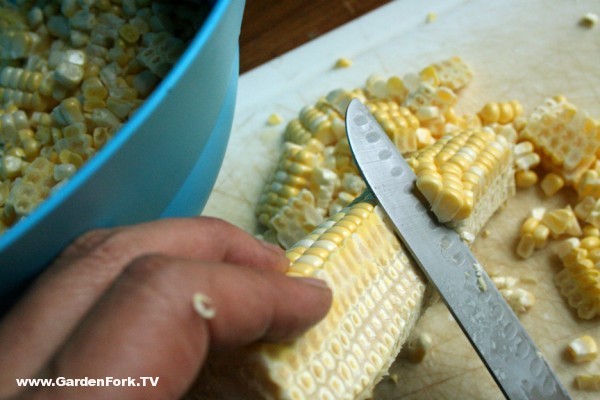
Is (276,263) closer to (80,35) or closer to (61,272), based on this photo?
(61,272)

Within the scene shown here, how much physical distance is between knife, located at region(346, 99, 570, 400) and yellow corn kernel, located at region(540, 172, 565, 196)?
33cm

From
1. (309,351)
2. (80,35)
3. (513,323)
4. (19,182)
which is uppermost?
(80,35)

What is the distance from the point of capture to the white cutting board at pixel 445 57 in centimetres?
125

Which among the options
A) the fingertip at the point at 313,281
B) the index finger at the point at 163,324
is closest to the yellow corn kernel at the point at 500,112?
the fingertip at the point at 313,281

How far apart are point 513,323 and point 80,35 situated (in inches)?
30.7

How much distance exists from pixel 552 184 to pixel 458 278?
373 millimetres

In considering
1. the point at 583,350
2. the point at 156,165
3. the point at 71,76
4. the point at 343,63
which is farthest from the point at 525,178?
the point at 71,76

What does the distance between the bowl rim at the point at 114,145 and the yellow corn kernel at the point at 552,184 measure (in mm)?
655

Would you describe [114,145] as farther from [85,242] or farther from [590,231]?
[590,231]

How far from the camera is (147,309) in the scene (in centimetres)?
53

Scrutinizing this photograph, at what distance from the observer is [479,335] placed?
0.89m

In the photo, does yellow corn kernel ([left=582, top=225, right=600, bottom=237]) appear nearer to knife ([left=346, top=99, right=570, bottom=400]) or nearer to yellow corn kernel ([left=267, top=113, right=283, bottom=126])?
knife ([left=346, top=99, right=570, bottom=400])

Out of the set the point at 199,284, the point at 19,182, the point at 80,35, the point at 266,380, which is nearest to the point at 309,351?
the point at 266,380

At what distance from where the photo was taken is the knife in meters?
0.88
